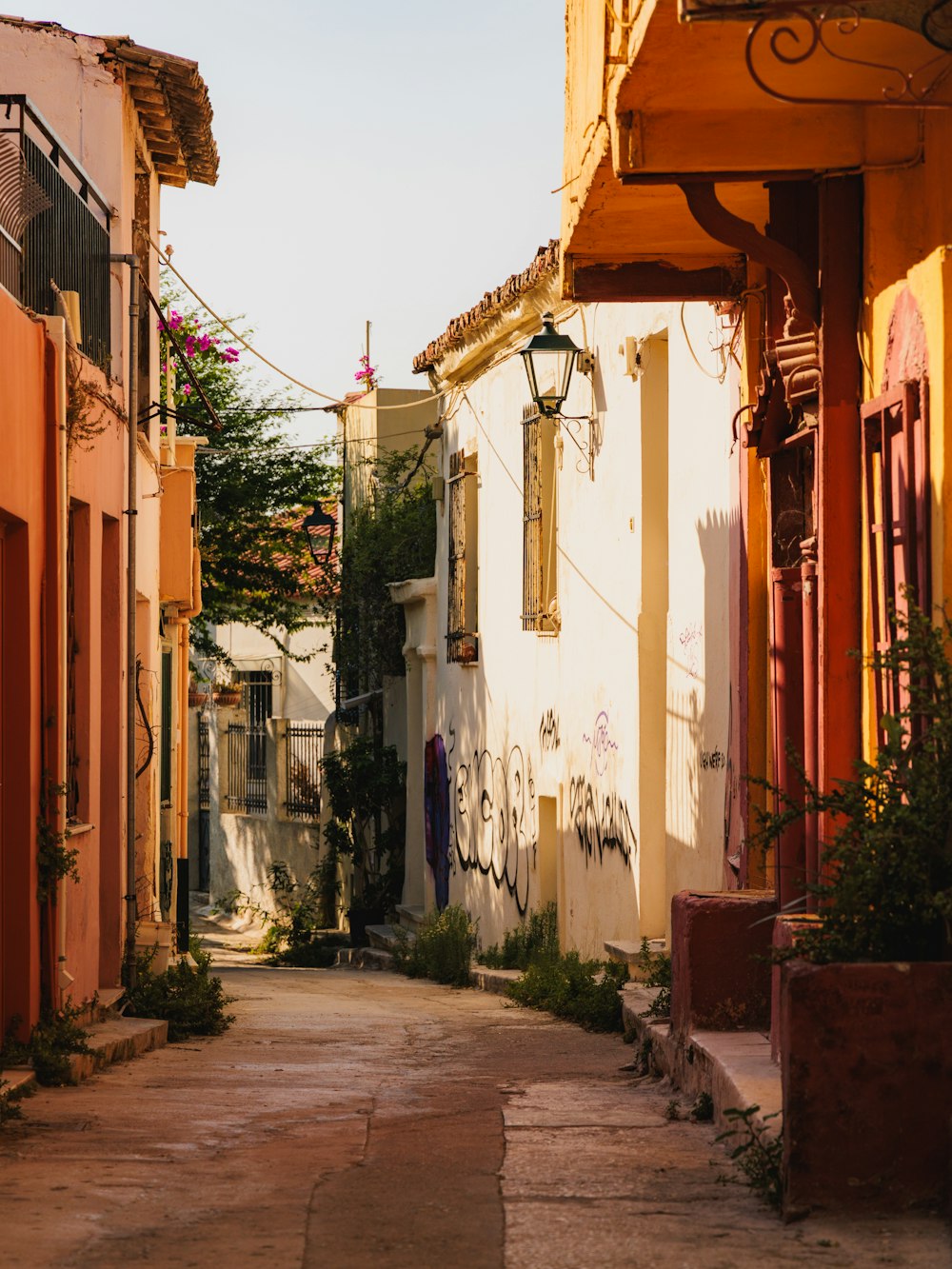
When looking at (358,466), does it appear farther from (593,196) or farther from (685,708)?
(593,196)

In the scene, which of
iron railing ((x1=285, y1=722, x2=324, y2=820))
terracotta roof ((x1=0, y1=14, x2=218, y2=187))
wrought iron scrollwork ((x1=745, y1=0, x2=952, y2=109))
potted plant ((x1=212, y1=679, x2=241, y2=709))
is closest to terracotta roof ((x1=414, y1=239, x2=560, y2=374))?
terracotta roof ((x1=0, y1=14, x2=218, y2=187))

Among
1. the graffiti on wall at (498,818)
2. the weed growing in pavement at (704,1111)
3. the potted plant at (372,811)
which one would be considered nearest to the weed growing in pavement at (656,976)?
the weed growing in pavement at (704,1111)

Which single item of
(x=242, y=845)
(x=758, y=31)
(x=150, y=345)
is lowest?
(x=242, y=845)

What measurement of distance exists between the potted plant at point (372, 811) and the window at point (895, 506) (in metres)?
16.5

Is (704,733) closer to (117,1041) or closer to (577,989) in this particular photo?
(577,989)

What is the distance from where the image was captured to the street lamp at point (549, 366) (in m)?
13.1

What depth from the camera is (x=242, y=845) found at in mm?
30750

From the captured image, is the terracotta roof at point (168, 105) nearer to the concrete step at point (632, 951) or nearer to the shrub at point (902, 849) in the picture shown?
the concrete step at point (632, 951)

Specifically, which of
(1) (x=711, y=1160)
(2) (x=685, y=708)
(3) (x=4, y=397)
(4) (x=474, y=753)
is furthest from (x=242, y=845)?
(1) (x=711, y=1160)

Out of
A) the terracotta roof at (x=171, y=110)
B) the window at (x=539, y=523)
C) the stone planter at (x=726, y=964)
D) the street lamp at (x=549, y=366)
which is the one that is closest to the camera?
the stone planter at (x=726, y=964)

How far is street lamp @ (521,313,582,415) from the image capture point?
1313cm

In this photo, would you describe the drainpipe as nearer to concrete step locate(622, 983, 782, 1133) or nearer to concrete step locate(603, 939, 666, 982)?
concrete step locate(603, 939, 666, 982)

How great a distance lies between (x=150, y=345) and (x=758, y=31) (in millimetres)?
10466

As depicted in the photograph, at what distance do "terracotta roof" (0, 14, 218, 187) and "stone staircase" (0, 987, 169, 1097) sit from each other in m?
6.94
